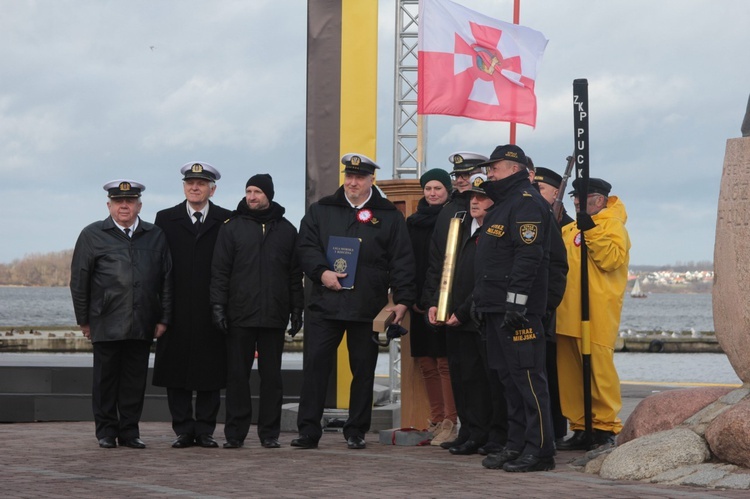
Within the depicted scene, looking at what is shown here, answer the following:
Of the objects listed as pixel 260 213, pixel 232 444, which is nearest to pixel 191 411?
pixel 232 444

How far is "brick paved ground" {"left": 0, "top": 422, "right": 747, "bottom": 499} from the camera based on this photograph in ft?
22.0

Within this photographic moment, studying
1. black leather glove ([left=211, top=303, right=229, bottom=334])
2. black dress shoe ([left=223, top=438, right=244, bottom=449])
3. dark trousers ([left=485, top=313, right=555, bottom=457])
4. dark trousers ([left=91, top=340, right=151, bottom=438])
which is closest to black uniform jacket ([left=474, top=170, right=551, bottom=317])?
dark trousers ([left=485, top=313, right=555, bottom=457])

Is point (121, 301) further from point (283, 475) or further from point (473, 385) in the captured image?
point (473, 385)

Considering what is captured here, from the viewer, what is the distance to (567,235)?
9.51m

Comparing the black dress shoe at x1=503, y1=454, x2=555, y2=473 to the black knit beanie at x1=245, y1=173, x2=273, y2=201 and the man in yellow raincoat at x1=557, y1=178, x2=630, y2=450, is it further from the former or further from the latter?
the black knit beanie at x1=245, y1=173, x2=273, y2=201

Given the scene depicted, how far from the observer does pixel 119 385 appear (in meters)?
9.45

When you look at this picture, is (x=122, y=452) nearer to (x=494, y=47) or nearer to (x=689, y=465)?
(x=689, y=465)

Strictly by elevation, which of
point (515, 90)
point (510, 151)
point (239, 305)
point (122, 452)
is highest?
point (515, 90)

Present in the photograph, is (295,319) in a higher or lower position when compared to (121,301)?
lower

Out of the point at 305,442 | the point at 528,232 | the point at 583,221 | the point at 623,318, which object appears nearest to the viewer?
the point at 528,232

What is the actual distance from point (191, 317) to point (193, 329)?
0.09m

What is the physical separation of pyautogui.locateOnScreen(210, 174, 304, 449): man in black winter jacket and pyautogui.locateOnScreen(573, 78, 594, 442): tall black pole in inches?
81.1

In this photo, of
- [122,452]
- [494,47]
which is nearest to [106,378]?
[122,452]

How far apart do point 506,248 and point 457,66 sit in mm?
4176
